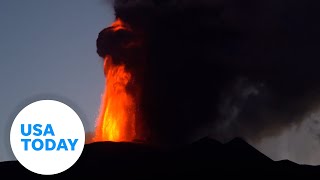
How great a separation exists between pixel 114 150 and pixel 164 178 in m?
20.9

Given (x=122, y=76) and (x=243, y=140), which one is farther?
(x=243, y=140)

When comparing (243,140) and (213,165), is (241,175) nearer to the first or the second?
(213,165)

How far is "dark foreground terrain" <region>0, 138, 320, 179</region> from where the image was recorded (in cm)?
15462

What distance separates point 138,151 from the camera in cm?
16338

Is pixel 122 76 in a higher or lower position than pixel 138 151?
higher

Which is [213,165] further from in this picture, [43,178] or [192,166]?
[43,178]

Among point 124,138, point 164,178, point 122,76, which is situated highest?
point 122,76

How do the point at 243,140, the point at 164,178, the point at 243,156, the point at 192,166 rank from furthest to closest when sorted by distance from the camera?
the point at 243,140 < the point at 243,156 < the point at 192,166 < the point at 164,178

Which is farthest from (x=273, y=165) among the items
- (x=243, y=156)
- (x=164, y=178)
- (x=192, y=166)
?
(x=164, y=178)

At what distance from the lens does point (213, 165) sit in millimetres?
167000

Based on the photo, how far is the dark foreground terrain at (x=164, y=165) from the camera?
15462cm

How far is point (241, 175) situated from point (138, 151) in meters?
26.6

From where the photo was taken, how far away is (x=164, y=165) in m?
160

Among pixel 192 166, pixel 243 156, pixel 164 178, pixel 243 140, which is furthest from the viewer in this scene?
pixel 243 140
